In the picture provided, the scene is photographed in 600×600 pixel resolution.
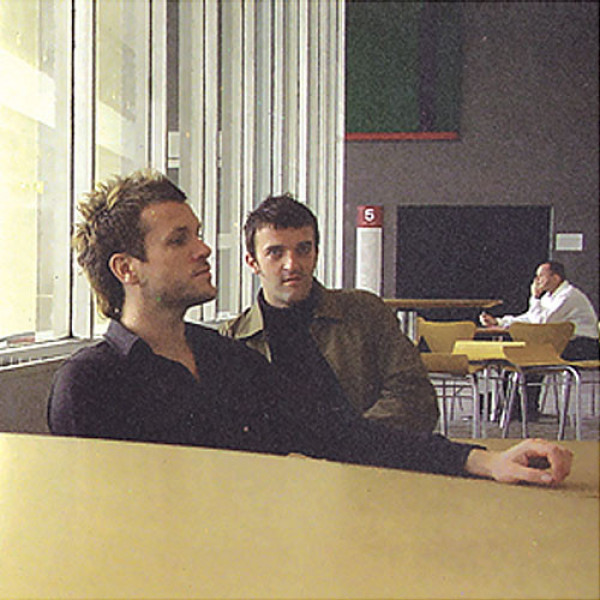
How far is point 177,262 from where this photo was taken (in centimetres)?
24

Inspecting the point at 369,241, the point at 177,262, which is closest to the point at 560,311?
the point at 177,262

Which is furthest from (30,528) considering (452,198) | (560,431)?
(452,198)

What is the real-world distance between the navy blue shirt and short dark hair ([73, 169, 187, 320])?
0.02 metres

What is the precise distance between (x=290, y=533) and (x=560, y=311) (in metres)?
0.20

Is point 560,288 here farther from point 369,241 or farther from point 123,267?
point 369,241

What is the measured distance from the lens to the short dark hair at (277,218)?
12.8 inches

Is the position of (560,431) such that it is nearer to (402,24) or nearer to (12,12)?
(402,24)

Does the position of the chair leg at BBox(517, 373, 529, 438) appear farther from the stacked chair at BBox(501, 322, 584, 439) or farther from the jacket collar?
the jacket collar

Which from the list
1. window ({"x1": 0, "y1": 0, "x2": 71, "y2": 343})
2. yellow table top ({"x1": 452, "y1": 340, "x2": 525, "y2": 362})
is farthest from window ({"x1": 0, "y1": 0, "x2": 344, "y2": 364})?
yellow table top ({"x1": 452, "y1": 340, "x2": 525, "y2": 362})

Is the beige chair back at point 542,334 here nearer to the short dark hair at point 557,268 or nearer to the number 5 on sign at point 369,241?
the short dark hair at point 557,268

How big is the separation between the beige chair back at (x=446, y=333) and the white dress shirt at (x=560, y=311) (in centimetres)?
2

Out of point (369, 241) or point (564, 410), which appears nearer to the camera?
point (564, 410)

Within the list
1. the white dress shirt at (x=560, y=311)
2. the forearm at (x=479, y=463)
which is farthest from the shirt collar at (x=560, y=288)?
the forearm at (x=479, y=463)

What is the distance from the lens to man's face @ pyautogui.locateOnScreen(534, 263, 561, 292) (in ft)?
0.83
